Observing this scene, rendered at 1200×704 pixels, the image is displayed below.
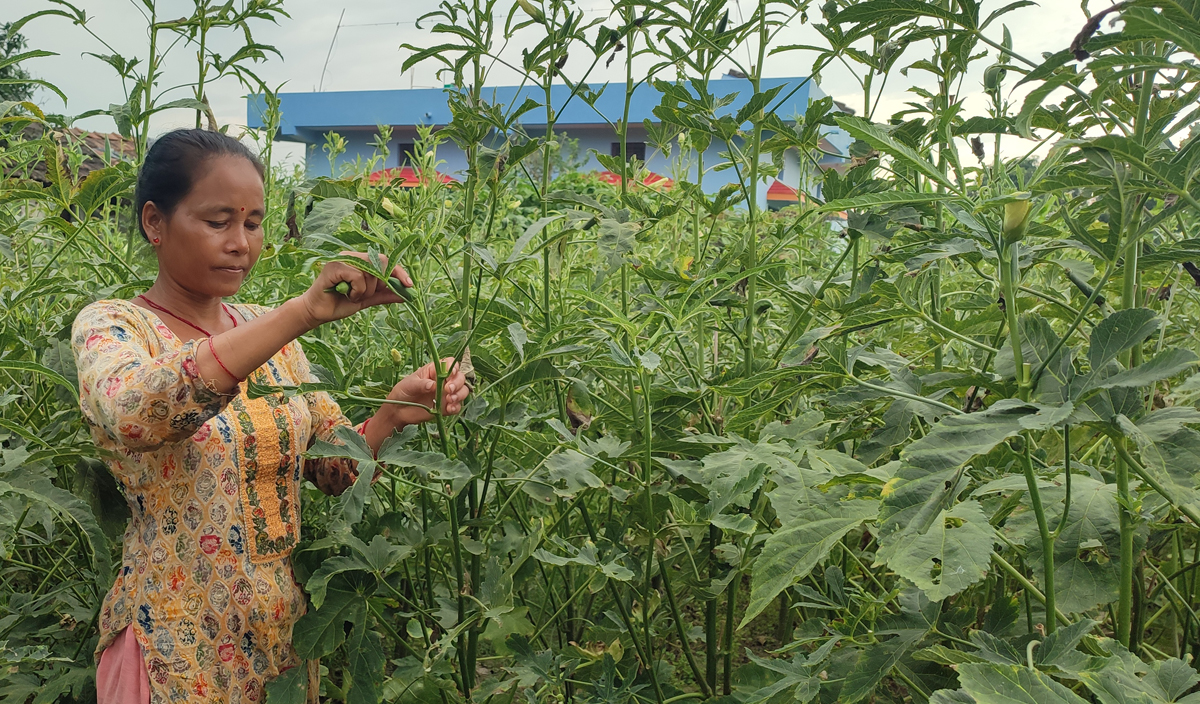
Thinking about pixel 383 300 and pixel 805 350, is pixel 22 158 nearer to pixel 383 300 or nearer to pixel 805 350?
pixel 383 300

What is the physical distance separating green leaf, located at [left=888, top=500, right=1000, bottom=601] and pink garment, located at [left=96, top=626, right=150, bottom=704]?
130 centimetres

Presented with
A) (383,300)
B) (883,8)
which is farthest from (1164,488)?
(383,300)

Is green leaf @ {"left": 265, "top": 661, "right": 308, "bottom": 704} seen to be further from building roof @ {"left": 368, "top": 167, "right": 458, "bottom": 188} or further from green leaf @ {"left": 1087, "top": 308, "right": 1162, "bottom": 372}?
green leaf @ {"left": 1087, "top": 308, "right": 1162, "bottom": 372}

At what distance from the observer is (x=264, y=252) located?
196 centimetres

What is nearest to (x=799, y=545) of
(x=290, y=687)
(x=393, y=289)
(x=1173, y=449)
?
(x=1173, y=449)

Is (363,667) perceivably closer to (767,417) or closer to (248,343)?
(248,343)

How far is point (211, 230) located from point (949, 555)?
1283 millimetres

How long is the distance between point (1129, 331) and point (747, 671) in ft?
3.17

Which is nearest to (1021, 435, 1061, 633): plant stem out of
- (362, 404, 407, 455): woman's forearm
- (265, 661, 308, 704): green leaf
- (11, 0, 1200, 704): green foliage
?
(11, 0, 1200, 704): green foliage

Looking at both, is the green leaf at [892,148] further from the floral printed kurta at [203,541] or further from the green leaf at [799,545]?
the floral printed kurta at [203,541]

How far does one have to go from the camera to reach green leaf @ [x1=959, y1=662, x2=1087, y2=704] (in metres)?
0.85

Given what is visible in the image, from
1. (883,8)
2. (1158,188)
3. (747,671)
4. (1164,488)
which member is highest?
(883,8)

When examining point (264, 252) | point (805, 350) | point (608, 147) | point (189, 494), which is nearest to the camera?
A: point (805, 350)

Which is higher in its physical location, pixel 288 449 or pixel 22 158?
pixel 22 158
